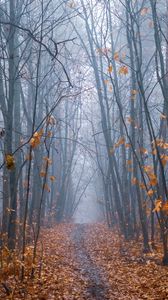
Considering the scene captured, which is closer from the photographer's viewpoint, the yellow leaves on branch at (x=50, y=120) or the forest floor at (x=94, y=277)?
the forest floor at (x=94, y=277)

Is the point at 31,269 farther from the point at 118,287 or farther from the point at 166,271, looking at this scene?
the point at 166,271

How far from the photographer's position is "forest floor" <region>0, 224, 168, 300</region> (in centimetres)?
679

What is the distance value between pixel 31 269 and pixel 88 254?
390 centimetres

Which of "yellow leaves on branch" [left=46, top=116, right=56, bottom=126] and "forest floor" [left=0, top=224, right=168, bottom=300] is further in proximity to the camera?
"yellow leaves on branch" [left=46, top=116, right=56, bottom=126]

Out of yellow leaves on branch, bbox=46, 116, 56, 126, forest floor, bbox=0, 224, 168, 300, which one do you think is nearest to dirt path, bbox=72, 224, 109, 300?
forest floor, bbox=0, 224, 168, 300

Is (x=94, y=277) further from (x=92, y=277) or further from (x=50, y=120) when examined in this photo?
(x=50, y=120)

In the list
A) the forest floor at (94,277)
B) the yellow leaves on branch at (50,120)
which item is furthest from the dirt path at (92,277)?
the yellow leaves on branch at (50,120)

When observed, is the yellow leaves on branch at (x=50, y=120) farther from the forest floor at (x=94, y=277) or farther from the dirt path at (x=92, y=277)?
the dirt path at (x=92, y=277)

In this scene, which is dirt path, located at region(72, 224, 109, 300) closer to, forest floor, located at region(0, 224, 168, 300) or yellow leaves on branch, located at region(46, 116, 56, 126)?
forest floor, located at region(0, 224, 168, 300)

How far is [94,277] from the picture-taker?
833 cm

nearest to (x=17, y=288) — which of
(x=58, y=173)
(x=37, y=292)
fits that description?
(x=37, y=292)

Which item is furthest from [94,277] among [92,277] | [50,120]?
[50,120]

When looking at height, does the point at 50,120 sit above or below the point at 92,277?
above

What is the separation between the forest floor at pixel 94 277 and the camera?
679 centimetres
